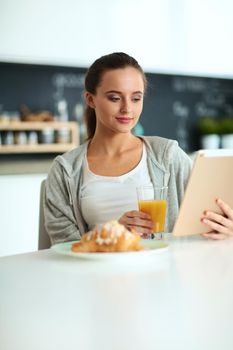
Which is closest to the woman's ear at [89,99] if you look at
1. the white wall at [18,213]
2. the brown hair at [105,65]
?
the brown hair at [105,65]

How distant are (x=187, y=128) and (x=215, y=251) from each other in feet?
11.9

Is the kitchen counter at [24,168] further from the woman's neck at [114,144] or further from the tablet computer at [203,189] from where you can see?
the tablet computer at [203,189]

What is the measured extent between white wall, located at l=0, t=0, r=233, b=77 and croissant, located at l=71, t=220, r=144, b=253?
2440mm

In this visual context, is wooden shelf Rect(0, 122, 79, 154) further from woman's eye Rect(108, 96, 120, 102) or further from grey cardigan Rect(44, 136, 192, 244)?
woman's eye Rect(108, 96, 120, 102)

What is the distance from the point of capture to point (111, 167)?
72.1 inches

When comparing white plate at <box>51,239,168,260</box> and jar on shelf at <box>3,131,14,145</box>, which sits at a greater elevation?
jar on shelf at <box>3,131,14,145</box>

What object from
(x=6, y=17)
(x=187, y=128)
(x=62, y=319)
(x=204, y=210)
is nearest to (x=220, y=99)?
(x=187, y=128)

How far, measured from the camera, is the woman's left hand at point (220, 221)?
1306 millimetres

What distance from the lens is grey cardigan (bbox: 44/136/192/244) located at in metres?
1.74

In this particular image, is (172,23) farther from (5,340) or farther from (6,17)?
(5,340)

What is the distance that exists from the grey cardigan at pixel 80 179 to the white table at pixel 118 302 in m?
0.52

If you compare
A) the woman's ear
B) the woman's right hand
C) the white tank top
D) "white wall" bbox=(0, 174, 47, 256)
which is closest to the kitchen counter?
"white wall" bbox=(0, 174, 47, 256)

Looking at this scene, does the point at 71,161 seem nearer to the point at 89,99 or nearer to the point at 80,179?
the point at 80,179

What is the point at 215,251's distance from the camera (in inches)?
48.6
